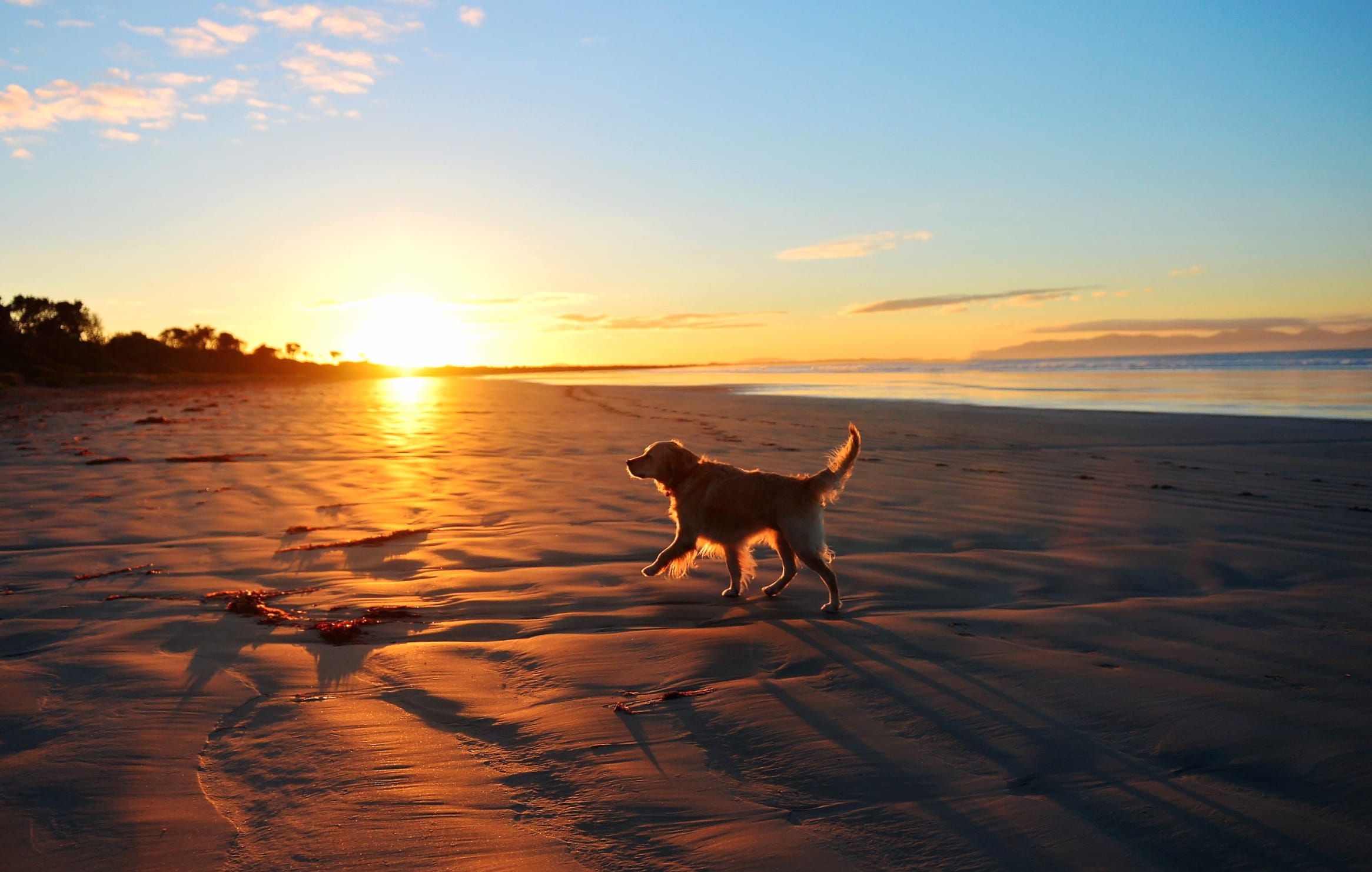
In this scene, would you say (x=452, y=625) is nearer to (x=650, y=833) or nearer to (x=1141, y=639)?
(x=650, y=833)

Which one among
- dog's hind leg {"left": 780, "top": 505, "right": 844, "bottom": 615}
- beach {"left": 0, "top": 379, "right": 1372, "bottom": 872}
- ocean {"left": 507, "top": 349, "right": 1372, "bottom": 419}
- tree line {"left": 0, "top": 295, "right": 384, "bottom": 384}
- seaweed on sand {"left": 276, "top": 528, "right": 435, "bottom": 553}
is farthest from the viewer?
tree line {"left": 0, "top": 295, "right": 384, "bottom": 384}

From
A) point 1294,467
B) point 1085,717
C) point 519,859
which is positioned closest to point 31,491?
point 519,859

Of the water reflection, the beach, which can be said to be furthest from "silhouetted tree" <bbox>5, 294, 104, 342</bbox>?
the beach

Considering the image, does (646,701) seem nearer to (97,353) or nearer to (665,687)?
(665,687)

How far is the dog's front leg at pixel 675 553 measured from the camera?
17.9 ft

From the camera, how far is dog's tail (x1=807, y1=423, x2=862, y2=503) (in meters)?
5.23

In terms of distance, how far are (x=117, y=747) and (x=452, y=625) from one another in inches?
67.5

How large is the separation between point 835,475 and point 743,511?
674 millimetres

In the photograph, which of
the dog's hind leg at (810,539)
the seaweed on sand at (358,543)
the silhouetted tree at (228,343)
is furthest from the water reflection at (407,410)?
the silhouetted tree at (228,343)

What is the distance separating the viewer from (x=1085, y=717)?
3.30 metres

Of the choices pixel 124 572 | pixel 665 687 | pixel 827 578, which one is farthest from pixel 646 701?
pixel 124 572

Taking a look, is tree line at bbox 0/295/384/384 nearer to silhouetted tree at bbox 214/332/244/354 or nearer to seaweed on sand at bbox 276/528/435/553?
silhouetted tree at bbox 214/332/244/354

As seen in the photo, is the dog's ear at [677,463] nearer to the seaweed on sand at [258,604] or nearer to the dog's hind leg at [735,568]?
the dog's hind leg at [735,568]

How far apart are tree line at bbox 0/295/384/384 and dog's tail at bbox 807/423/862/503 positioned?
42.9 m
